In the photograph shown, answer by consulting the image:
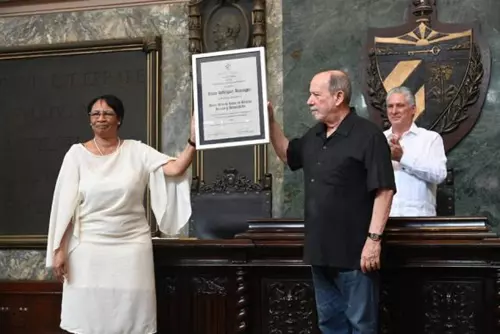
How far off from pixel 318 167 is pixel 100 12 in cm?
330

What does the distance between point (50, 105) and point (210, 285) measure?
2.66 m

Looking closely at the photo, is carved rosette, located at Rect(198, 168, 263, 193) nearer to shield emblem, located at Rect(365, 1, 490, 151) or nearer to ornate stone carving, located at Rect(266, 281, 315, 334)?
shield emblem, located at Rect(365, 1, 490, 151)

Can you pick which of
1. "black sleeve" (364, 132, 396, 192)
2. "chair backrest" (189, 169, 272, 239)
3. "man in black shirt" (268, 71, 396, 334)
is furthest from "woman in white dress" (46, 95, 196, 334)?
"chair backrest" (189, 169, 272, 239)

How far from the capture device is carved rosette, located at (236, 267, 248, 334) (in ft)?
11.2

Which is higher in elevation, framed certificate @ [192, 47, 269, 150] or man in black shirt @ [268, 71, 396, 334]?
framed certificate @ [192, 47, 269, 150]

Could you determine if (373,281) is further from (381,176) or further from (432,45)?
(432,45)

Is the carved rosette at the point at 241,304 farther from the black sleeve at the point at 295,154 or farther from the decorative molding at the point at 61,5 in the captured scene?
the decorative molding at the point at 61,5

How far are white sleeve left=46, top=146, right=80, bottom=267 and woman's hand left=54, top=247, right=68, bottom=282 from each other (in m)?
0.02

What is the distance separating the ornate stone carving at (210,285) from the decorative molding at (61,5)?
2.58 meters

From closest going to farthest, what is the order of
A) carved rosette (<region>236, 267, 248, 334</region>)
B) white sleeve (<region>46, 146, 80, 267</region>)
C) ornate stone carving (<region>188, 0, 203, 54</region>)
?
white sleeve (<region>46, 146, 80, 267</region>) < carved rosette (<region>236, 267, 248, 334</region>) < ornate stone carving (<region>188, 0, 203, 54</region>)

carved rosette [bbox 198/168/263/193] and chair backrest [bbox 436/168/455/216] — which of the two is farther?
carved rosette [bbox 198/168/263/193]

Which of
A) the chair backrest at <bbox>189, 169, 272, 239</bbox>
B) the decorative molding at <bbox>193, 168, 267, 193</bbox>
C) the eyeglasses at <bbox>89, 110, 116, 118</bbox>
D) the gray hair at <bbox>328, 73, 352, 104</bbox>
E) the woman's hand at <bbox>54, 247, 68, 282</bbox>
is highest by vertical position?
the gray hair at <bbox>328, 73, 352, 104</bbox>

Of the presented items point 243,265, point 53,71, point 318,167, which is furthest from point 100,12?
point 318,167

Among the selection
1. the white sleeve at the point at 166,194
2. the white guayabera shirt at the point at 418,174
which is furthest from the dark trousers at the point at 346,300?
the white guayabera shirt at the point at 418,174
